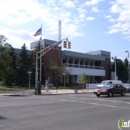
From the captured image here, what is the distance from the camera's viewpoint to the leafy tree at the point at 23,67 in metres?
51.1

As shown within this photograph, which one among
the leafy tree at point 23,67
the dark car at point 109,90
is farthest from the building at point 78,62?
the dark car at point 109,90

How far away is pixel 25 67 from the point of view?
52.2m

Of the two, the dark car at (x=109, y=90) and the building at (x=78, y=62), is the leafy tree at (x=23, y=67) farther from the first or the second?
the dark car at (x=109, y=90)

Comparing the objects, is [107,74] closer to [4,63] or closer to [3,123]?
[4,63]

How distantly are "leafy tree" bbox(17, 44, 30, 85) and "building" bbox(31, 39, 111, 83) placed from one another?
867 centimetres

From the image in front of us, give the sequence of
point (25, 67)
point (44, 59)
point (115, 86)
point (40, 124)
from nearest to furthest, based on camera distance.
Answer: point (40, 124) → point (115, 86) → point (25, 67) → point (44, 59)

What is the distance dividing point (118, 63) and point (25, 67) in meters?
46.5

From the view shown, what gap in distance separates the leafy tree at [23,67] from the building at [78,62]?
28.5ft

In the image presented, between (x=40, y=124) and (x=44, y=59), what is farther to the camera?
(x=44, y=59)

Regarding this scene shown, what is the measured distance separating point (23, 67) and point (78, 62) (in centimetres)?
2703

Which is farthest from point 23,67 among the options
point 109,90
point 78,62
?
point 109,90

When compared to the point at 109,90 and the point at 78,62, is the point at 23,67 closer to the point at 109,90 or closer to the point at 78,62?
the point at 78,62

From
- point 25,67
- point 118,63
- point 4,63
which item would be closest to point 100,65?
point 118,63

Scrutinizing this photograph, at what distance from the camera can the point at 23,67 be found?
51.6m
